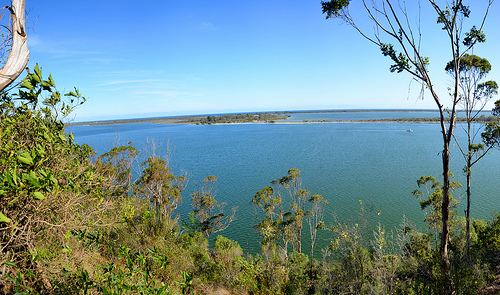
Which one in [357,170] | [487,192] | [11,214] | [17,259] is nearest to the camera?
[11,214]

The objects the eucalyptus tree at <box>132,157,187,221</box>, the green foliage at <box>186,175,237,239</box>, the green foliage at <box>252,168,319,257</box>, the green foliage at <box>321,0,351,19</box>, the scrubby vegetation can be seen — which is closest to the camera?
the scrubby vegetation

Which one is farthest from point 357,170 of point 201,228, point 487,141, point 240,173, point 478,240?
point 201,228

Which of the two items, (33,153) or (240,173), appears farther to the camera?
(240,173)

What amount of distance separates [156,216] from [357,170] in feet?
92.9

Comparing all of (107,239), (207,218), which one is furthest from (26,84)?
(207,218)

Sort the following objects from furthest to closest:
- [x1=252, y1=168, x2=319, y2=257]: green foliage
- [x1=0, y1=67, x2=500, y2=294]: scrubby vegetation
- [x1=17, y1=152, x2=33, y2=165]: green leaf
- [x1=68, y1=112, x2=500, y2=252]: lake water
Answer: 1. [x1=68, y1=112, x2=500, y2=252]: lake water
2. [x1=252, y1=168, x2=319, y2=257]: green foliage
3. [x1=0, y1=67, x2=500, y2=294]: scrubby vegetation
4. [x1=17, y1=152, x2=33, y2=165]: green leaf

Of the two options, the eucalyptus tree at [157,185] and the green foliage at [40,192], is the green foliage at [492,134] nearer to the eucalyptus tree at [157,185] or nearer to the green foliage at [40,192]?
the green foliage at [40,192]

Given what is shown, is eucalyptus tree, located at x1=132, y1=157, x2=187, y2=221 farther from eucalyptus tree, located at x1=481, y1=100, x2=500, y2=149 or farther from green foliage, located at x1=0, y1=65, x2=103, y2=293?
eucalyptus tree, located at x1=481, y1=100, x2=500, y2=149

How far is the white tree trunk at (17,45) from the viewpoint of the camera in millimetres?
1742

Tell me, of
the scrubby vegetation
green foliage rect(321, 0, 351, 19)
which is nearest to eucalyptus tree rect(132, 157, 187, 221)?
the scrubby vegetation

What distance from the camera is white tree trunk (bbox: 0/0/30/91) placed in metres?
1.74

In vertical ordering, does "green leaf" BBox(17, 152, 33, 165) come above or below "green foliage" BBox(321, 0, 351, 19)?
below

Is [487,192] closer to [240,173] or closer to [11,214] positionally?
[240,173]

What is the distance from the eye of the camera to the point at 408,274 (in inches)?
455
